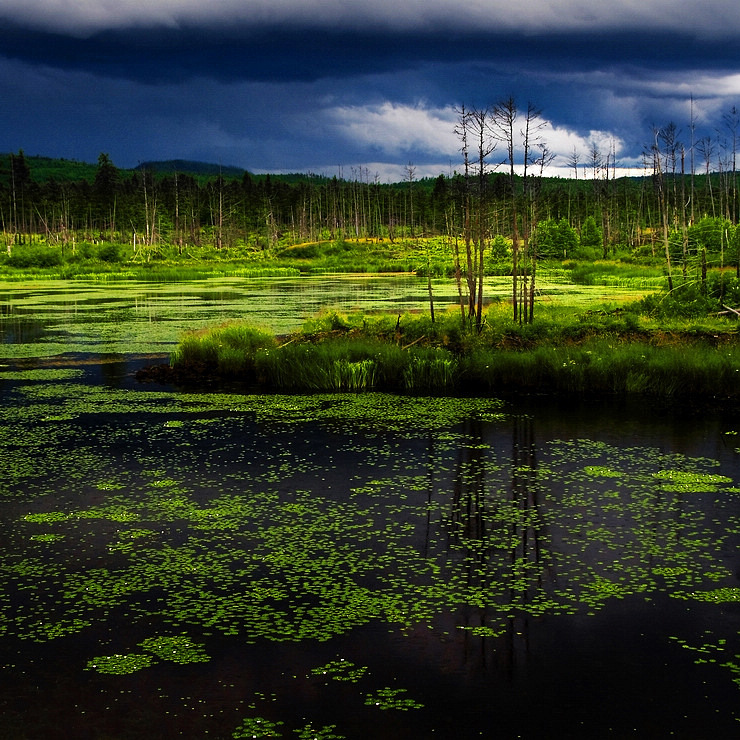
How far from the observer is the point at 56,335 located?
28.1m

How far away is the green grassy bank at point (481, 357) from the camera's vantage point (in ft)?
60.0

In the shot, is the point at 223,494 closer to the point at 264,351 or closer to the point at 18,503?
the point at 18,503

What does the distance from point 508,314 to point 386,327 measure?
4.73 metres

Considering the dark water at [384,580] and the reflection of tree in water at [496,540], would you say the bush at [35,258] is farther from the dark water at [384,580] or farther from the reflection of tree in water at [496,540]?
the reflection of tree in water at [496,540]

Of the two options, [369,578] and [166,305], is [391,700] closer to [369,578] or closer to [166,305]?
[369,578]

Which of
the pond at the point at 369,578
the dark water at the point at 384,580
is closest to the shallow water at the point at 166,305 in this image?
the pond at the point at 369,578

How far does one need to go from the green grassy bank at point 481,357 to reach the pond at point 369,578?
9.24ft

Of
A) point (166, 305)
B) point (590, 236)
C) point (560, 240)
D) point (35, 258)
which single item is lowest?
point (166, 305)

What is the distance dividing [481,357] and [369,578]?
456 inches

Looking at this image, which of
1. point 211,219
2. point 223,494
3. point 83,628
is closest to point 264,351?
point 223,494

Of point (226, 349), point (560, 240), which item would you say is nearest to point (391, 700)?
point (226, 349)

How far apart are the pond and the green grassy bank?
2.81 m

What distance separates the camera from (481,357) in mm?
19344

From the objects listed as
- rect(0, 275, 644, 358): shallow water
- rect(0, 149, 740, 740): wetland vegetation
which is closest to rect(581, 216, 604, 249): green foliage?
rect(0, 275, 644, 358): shallow water
